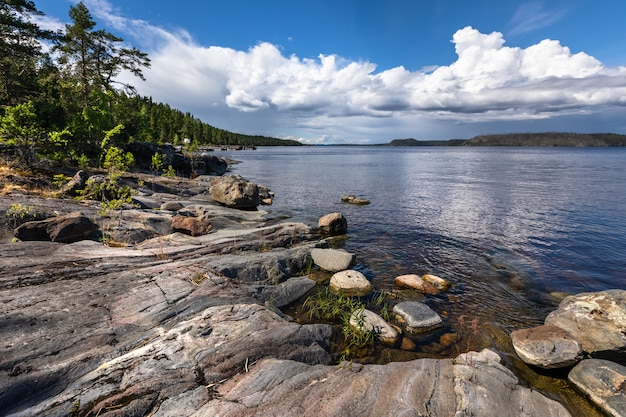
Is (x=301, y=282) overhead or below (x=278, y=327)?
below

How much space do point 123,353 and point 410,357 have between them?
7216 millimetres

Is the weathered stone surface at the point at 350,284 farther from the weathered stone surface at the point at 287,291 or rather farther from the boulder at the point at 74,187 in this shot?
the boulder at the point at 74,187

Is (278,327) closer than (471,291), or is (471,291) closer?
(278,327)

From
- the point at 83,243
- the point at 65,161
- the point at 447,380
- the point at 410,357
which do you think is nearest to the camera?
the point at 447,380

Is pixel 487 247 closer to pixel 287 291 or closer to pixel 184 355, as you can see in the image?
pixel 287 291

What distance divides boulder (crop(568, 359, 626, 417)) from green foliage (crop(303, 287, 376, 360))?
5016 mm

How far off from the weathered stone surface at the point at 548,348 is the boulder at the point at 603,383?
0.27 metres

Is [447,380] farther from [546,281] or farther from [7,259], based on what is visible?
[7,259]

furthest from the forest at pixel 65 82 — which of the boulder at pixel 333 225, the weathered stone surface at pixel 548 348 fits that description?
the weathered stone surface at pixel 548 348

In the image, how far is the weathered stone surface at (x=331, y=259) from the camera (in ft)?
45.4

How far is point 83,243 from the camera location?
35.4 ft

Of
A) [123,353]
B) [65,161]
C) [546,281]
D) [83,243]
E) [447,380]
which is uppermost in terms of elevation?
[65,161]

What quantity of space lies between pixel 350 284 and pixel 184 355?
7.59 meters

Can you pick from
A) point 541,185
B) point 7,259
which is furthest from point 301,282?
point 541,185
